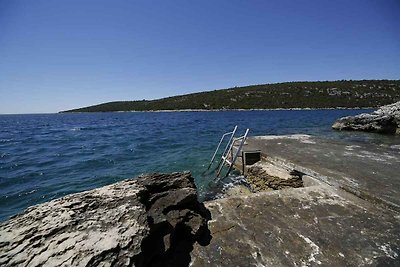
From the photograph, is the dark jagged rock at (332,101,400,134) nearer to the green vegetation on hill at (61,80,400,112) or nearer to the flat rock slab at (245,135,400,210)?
the flat rock slab at (245,135,400,210)

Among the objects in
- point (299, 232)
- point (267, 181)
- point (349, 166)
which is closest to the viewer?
point (299, 232)

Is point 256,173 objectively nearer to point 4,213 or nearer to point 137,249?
point 137,249

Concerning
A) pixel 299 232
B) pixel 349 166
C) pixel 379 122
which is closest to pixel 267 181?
pixel 349 166

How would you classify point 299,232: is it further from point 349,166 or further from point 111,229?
point 349,166

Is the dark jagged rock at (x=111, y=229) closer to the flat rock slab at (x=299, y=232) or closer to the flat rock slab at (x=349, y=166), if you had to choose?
the flat rock slab at (x=299, y=232)

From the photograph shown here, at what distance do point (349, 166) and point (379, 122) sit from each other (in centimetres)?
1634

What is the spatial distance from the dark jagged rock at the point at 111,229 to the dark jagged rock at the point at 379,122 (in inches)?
834

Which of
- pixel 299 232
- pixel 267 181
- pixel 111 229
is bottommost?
pixel 267 181

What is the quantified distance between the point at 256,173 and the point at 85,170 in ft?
30.0

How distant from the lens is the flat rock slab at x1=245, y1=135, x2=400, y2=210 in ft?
15.9

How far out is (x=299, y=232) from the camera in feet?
11.5

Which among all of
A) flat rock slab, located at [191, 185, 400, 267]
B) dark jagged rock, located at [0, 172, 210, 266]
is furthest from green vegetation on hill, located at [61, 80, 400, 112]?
dark jagged rock, located at [0, 172, 210, 266]

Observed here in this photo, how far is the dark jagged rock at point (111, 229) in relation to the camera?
2.14 metres

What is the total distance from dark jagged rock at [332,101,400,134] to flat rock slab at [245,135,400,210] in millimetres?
12192
